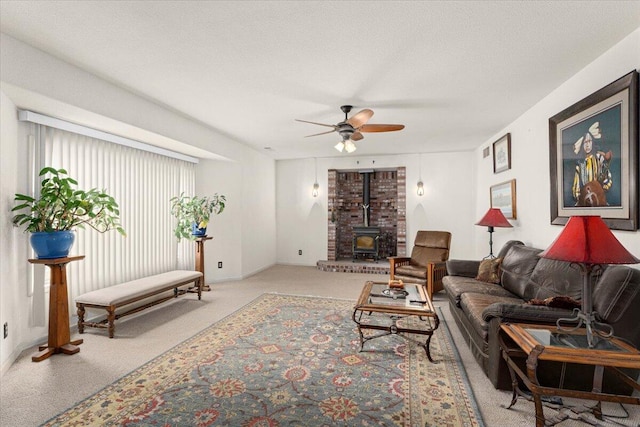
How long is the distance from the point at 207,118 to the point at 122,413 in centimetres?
345

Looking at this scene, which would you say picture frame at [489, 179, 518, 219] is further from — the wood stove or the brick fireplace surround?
the wood stove

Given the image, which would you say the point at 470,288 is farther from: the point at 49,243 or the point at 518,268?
the point at 49,243

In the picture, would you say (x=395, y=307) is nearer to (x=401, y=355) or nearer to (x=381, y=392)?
(x=401, y=355)

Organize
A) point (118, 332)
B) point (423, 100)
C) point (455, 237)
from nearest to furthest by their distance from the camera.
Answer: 1. point (118, 332)
2. point (423, 100)
3. point (455, 237)

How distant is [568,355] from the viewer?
1.58m

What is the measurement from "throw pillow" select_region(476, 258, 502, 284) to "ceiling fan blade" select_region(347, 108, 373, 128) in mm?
2333

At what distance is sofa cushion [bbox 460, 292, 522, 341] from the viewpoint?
2.37 meters

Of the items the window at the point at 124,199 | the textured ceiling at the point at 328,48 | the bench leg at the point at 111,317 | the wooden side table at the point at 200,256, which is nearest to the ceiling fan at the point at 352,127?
the textured ceiling at the point at 328,48

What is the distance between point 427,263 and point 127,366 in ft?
13.6

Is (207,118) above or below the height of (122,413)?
above

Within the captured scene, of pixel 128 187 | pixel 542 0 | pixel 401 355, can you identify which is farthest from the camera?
pixel 128 187

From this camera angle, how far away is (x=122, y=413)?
1.92m

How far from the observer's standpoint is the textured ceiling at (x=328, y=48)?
1.90 meters

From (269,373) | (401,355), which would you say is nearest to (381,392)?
(401,355)
